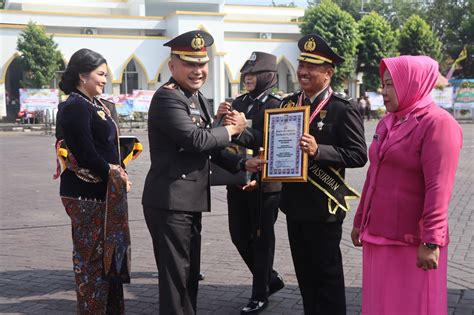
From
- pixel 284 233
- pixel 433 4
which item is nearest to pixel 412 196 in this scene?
pixel 284 233

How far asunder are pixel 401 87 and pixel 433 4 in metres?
58.8

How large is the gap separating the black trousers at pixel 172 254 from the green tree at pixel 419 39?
4146 cm

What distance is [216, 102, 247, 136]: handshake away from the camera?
13.0 ft

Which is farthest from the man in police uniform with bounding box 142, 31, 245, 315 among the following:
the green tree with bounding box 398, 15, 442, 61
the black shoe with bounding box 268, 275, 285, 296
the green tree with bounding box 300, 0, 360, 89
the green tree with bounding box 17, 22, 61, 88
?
the green tree with bounding box 398, 15, 442, 61

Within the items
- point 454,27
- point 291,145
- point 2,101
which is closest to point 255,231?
point 291,145

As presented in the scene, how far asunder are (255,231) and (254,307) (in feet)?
2.05

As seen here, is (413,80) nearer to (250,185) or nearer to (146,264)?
(250,185)

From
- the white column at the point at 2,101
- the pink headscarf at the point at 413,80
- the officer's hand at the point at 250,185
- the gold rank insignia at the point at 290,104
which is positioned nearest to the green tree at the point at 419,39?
the white column at the point at 2,101

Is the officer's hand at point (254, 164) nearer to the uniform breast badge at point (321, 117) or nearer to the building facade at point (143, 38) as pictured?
the uniform breast badge at point (321, 117)

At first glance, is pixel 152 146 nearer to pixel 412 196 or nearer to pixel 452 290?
pixel 412 196

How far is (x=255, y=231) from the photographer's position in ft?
15.1

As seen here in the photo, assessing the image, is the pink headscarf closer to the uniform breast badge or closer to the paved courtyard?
the uniform breast badge

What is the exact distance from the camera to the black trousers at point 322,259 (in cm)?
382

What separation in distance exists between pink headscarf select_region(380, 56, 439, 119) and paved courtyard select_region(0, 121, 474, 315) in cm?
215
